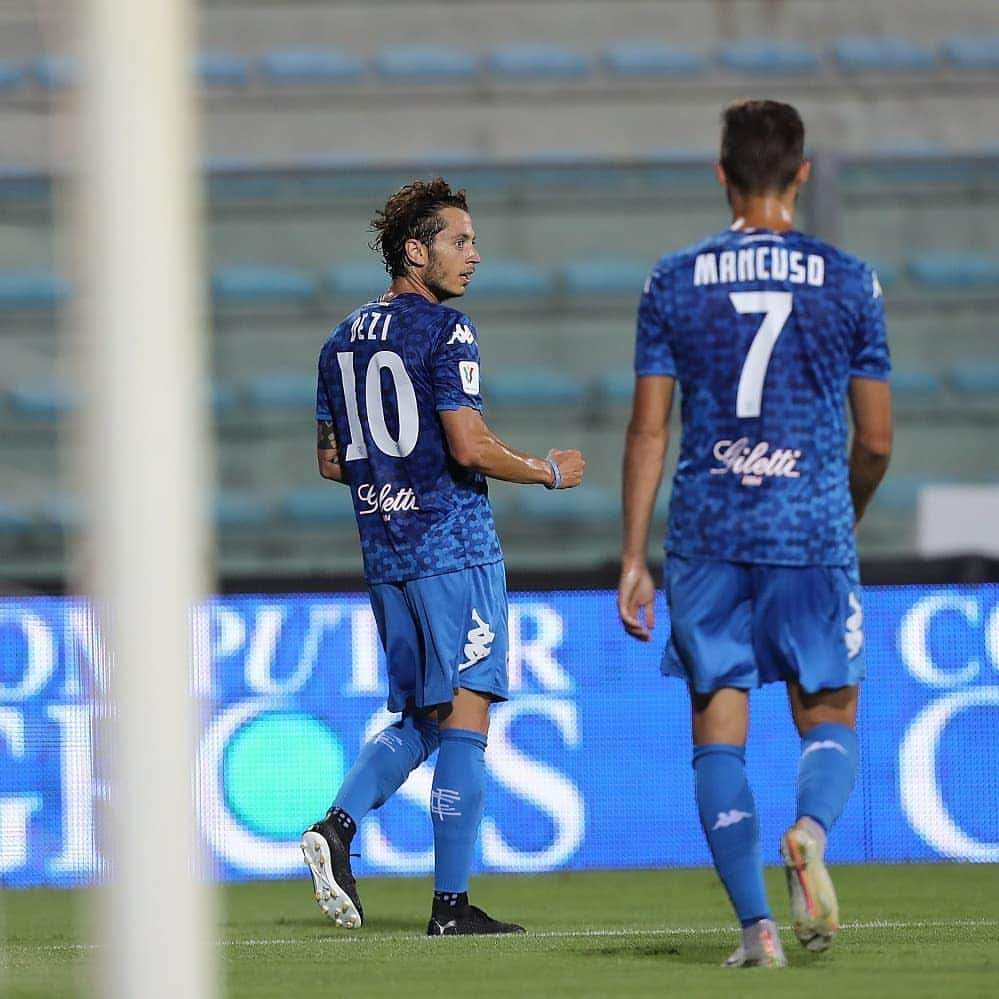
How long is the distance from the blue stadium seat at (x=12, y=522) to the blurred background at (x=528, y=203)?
11 mm

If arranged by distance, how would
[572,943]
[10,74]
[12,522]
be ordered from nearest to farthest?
[572,943] < [12,522] < [10,74]

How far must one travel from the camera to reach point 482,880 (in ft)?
21.4

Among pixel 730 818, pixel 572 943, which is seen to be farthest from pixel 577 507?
pixel 730 818

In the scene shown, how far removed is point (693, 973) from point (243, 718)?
3207 mm

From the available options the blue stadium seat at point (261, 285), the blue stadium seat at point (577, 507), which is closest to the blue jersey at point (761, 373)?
the blue stadium seat at point (577, 507)

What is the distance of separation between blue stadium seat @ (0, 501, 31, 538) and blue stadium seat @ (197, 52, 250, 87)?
3149mm

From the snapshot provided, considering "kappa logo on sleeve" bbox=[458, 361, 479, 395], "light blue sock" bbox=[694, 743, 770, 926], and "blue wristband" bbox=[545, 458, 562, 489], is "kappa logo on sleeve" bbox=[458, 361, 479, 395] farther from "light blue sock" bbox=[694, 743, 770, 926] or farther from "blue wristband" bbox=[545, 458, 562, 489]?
"light blue sock" bbox=[694, 743, 770, 926]

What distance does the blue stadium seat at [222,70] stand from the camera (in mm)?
11984

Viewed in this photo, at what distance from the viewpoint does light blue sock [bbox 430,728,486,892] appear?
455 cm

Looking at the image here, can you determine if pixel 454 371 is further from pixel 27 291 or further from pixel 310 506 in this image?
pixel 27 291

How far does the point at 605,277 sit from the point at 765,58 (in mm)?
1960

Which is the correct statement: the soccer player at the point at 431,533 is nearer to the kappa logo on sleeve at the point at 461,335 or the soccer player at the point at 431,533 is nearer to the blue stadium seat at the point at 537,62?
the kappa logo on sleeve at the point at 461,335

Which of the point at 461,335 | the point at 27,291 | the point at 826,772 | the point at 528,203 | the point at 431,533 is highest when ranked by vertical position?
the point at 528,203

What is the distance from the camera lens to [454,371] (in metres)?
4.57
